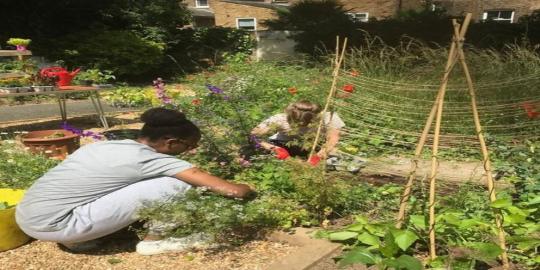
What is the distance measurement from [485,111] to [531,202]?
4.12ft

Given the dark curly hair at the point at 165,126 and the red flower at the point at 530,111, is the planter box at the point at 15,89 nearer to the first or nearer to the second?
the dark curly hair at the point at 165,126

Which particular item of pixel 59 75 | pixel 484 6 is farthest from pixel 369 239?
pixel 484 6

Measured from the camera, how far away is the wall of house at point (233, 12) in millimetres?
29812

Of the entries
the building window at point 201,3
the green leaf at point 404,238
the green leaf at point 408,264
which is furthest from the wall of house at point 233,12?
the green leaf at point 408,264

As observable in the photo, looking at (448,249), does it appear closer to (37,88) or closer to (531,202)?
(531,202)

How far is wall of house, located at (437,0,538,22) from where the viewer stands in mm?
27125

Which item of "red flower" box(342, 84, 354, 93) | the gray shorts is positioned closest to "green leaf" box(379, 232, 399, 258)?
the gray shorts

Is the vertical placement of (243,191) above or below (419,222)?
above

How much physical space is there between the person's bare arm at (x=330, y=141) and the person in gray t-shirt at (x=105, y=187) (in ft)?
4.36

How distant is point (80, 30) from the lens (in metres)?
13.6

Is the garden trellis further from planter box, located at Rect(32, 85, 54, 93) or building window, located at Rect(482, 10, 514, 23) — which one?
building window, located at Rect(482, 10, 514, 23)

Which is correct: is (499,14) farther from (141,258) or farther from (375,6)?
(141,258)

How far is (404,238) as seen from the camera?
105 inches

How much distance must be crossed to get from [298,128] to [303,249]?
1.68m
